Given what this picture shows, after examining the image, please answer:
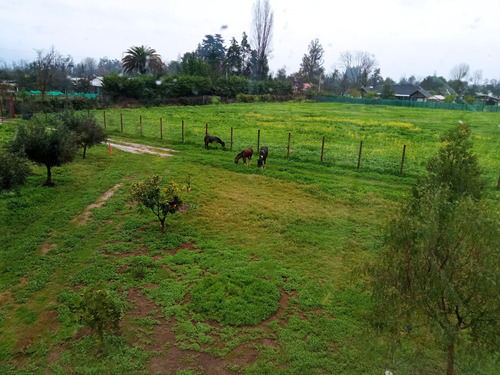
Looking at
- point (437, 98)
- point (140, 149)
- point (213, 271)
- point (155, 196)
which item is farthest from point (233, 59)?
point (213, 271)

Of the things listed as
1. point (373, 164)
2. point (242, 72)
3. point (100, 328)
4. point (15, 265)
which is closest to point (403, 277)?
point (100, 328)

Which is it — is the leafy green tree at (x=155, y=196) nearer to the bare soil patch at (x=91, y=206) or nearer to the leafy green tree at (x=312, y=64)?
the bare soil patch at (x=91, y=206)

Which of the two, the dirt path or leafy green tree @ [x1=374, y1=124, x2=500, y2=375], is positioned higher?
leafy green tree @ [x1=374, y1=124, x2=500, y2=375]

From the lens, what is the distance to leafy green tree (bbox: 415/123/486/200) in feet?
20.6

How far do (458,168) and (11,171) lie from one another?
914 cm

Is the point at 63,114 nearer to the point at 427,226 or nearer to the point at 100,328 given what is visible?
the point at 100,328

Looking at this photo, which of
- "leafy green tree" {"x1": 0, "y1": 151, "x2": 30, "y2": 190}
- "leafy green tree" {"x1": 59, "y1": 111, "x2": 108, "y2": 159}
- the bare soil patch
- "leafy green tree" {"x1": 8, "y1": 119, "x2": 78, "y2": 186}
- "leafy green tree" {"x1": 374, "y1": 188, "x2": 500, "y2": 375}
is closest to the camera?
"leafy green tree" {"x1": 374, "y1": 188, "x2": 500, "y2": 375}

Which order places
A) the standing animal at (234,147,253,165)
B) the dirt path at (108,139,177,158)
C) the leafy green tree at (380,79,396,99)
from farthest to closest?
the leafy green tree at (380,79,396,99) < the dirt path at (108,139,177,158) < the standing animal at (234,147,253,165)

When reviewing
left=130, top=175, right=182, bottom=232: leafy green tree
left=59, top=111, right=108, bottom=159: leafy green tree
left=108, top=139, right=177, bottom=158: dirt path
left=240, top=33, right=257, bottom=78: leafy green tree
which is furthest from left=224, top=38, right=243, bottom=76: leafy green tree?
left=130, top=175, right=182, bottom=232: leafy green tree

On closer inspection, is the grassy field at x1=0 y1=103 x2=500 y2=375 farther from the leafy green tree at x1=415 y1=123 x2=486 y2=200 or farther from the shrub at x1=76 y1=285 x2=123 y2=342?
the leafy green tree at x1=415 y1=123 x2=486 y2=200

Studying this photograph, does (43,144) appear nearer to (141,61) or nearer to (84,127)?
(84,127)

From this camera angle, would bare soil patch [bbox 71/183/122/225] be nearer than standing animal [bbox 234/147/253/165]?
Yes

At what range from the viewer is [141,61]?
1955 inches

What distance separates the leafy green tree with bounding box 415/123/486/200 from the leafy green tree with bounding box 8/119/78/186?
1014cm
